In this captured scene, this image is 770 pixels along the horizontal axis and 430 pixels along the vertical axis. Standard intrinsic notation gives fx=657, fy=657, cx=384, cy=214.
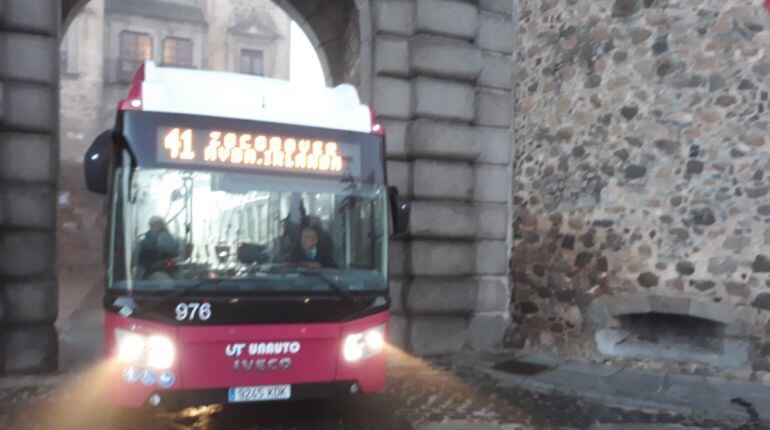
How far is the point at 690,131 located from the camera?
7.14 m

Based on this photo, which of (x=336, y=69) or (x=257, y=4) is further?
(x=257, y=4)

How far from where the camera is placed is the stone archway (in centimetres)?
663

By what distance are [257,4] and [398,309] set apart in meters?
22.1

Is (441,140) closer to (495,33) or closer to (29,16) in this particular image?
(495,33)

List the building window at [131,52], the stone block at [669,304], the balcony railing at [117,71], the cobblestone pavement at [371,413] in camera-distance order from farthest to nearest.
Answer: the building window at [131,52] → the balcony railing at [117,71] → the stone block at [669,304] → the cobblestone pavement at [371,413]

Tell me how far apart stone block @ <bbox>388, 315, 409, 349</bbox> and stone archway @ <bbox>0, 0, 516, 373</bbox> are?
1 cm

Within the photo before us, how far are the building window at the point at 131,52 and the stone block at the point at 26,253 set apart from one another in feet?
61.5

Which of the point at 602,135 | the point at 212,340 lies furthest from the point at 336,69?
the point at 212,340

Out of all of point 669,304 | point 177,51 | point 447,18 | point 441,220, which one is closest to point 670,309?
point 669,304

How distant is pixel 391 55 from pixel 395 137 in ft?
Answer: 3.23

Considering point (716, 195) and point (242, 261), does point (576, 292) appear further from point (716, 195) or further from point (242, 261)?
point (242, 261)

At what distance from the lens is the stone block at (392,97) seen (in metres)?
7.85

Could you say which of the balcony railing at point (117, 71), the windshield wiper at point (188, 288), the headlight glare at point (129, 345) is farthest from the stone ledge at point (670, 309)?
the balcony railing at point (117, 71)

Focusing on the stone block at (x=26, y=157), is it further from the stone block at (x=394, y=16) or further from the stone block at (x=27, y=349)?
the stone block at (x=394, y=16)
